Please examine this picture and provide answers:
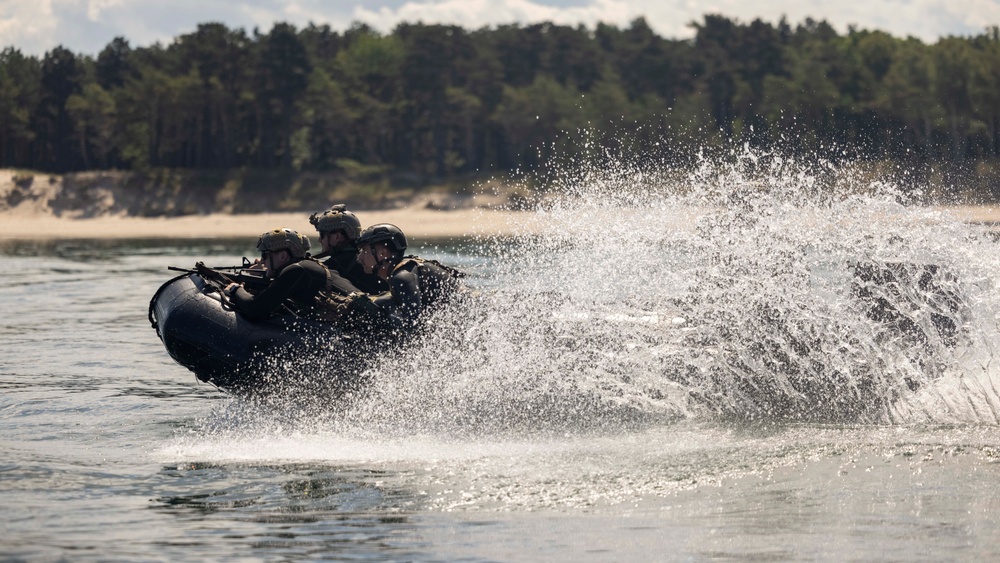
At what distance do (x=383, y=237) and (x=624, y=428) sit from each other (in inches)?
116

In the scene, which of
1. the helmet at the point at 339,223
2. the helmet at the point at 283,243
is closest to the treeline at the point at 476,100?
the helmet at the point at 339,223

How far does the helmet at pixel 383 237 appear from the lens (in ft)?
41.4

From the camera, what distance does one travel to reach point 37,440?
38.4 feet

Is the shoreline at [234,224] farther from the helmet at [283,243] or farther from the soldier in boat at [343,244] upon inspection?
the helmet at [283,243]

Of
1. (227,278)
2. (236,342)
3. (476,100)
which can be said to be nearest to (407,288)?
(236,342)

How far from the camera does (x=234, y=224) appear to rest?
72.5m

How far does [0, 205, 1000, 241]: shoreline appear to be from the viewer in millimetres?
64062

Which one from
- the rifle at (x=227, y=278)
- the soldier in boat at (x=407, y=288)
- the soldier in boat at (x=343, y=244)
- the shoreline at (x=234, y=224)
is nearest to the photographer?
the soldier in boat at (x=407, y=288)

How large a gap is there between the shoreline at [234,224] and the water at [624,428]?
153ft

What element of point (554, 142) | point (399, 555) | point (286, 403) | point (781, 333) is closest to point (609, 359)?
point (781, 333)

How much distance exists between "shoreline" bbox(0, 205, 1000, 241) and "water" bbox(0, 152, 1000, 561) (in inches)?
1837

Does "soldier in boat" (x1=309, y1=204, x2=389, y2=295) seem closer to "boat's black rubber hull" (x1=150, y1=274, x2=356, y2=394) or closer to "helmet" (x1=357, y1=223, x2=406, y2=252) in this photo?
"helmet" (x1=357, y1=223, x2=406, y2=252)

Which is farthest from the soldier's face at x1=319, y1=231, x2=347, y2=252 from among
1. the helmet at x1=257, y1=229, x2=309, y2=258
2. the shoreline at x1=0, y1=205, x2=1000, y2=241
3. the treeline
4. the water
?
the treeline

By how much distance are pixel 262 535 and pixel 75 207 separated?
236ft
